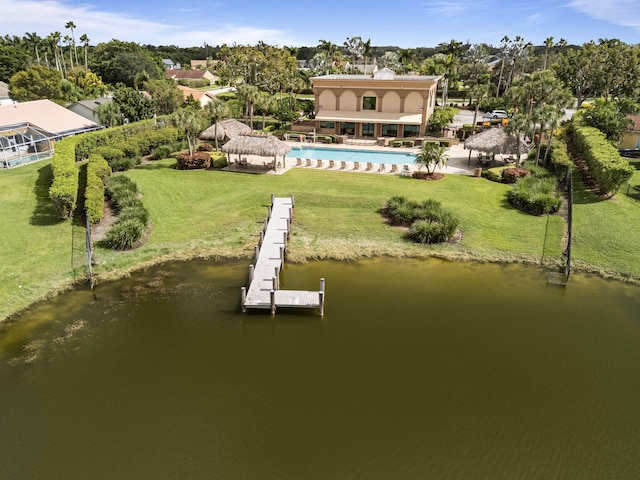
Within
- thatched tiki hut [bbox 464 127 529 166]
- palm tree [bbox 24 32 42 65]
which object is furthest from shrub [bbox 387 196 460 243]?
palm tree [bbox 24 32 42 65]

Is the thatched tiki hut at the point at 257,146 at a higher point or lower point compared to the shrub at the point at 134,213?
higher

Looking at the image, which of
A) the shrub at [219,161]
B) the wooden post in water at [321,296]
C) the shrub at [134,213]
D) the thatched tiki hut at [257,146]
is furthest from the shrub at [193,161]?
the wooden post in water at [321,296]

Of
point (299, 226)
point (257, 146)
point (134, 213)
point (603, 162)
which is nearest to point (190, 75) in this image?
point (257, 146)

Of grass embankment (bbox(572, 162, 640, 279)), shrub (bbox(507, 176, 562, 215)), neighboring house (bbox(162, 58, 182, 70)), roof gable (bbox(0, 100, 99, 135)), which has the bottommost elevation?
grass embankment (bbox(572, 162, 640, 279))

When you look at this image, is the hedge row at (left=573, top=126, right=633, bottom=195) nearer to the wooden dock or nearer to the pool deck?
the pool deck

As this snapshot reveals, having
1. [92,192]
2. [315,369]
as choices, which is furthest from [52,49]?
[315,369]

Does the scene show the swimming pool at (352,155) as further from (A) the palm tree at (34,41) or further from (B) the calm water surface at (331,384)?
(A) the palm tree at (34,41)
